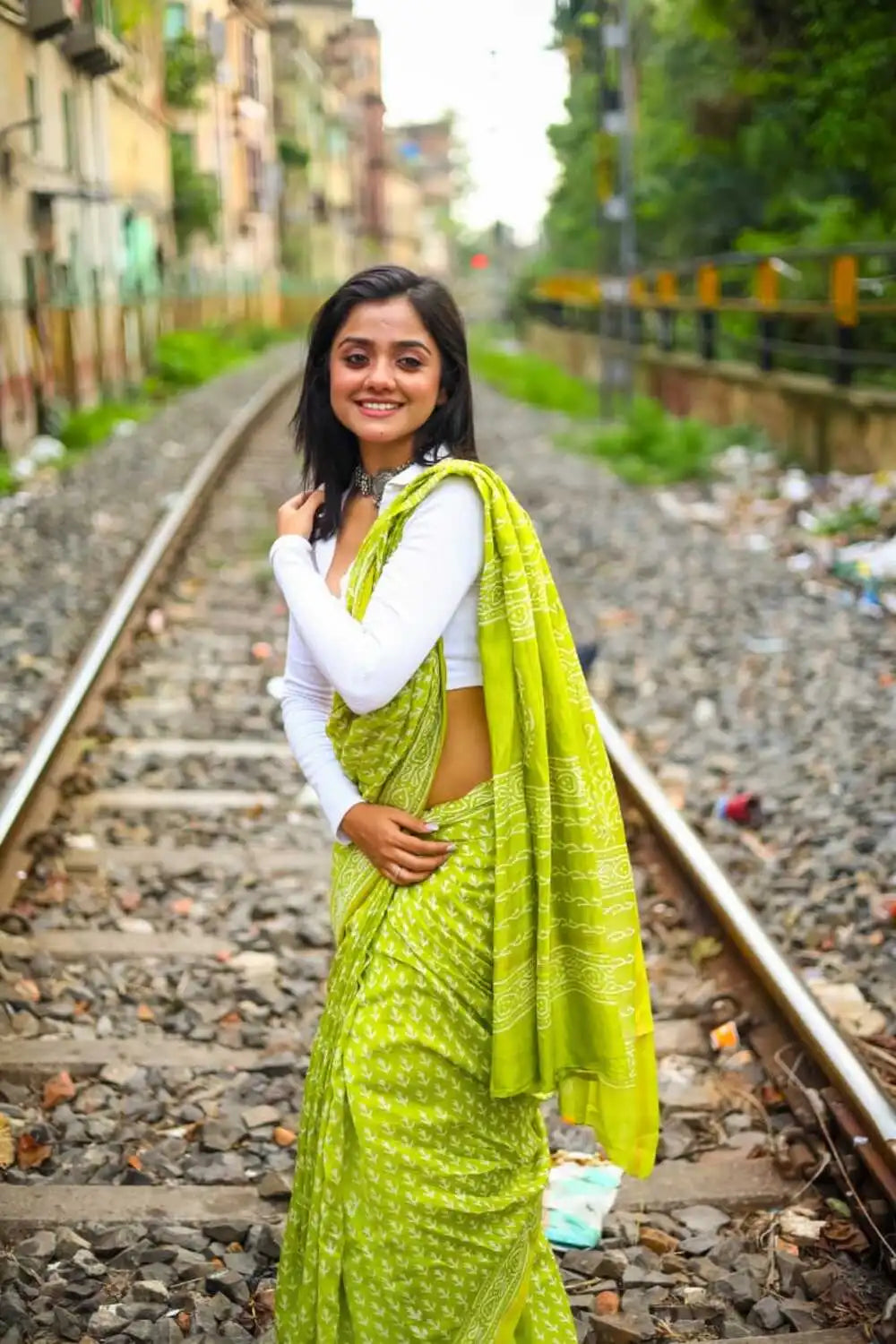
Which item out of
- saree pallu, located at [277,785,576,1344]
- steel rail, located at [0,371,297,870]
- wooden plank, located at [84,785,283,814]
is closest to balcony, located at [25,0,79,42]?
steel rail, located at [0,371,297,870]

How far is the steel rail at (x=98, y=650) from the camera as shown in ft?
16.3

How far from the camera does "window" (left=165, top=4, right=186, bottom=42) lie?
70.8 feet

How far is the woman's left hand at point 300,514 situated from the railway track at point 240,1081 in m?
1.37

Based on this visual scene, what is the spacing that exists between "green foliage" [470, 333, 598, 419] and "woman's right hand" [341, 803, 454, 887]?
1555 centimetres

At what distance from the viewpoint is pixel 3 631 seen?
7625 millimetres

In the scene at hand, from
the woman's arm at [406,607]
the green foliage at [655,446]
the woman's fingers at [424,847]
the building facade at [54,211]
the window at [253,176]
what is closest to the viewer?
the woman's arm at [406,607]

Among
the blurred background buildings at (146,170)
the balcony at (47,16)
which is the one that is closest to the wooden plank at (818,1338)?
the blurred background buildings at (146,170)

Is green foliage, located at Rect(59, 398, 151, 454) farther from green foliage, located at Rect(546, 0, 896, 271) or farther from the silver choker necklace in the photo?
the silver choker necklace

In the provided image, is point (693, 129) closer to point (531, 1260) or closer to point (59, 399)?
point (59, 399)

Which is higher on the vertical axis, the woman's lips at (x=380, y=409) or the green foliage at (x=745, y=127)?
the green foliage at (x=745, y=127)

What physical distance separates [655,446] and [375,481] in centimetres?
1163

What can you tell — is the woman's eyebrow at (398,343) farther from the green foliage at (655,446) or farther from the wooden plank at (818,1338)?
the green foliage at (655,446)

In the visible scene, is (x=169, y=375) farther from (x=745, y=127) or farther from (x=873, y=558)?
(x=873, y=558)

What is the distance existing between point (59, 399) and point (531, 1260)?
49.0 feet
